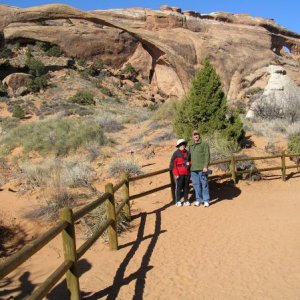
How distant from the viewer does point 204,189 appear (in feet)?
32.0

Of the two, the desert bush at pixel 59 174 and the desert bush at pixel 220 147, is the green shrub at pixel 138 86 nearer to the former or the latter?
the desert bush at pixel 220 147

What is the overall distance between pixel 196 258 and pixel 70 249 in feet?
8.00

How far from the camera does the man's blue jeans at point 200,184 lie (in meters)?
9.66

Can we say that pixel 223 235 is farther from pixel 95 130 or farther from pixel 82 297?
pixel 95 130

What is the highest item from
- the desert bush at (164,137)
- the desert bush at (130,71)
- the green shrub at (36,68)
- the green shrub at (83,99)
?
the green shrub at (36,68)

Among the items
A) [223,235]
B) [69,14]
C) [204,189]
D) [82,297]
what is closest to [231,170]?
[204,189]

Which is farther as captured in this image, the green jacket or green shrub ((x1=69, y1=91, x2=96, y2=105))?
green shrub ((x1=69, y1=91, x2=96, y2=105))

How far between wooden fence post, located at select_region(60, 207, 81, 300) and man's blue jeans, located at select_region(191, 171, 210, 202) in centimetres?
545

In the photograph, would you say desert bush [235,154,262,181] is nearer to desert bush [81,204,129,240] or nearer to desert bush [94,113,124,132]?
desert bush [81,204,129,240]

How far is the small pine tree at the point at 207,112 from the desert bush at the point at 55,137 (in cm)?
383

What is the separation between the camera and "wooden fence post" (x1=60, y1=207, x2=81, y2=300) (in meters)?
4.46

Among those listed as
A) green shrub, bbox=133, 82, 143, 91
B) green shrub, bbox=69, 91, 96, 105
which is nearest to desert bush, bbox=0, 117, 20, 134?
green shrub, bbox=69, 91, 96, 105

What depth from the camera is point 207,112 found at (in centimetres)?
1595

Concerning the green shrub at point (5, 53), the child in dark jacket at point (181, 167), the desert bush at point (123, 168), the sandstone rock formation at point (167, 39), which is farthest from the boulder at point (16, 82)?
the child in dark jacket at point (181, 167)
